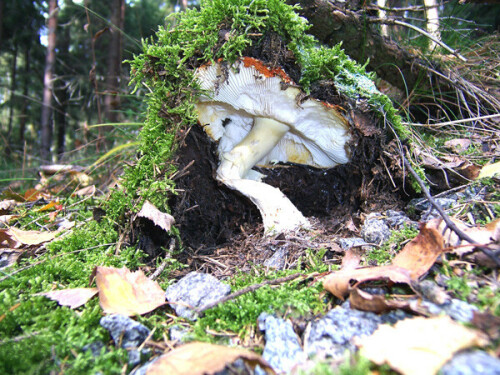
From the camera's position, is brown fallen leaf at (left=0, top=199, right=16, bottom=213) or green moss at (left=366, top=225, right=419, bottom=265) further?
brown fallen leaf at (left=0, top=199, right=16, bottom=213)

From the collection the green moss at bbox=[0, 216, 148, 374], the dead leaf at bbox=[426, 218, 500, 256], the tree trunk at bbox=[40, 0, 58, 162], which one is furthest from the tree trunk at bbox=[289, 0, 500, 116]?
the tree trunk at bbox=[40, 0, 58, 162]

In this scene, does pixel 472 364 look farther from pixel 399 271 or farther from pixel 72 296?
pixel 72 296

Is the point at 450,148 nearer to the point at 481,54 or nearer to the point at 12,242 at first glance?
the point at 481,54

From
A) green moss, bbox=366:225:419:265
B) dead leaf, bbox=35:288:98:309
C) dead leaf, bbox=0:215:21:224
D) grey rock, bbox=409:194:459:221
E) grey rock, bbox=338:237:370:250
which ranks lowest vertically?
dead leaf, bbox=0:215:21:224

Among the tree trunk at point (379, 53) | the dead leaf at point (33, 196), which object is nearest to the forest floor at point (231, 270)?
the dead leaf at point (33, 196)

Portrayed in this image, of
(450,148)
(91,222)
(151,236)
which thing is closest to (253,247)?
(151,236)

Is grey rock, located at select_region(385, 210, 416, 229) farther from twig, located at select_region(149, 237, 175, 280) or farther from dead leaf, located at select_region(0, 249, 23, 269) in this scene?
dead leaf, located at select_region(0, 249, 23, 269)
